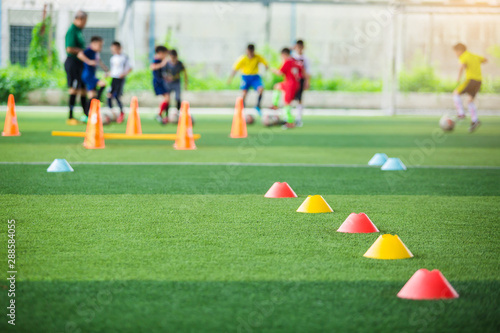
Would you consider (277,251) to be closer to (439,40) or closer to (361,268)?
(361,268)

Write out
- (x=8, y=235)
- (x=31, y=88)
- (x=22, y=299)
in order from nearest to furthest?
(x=22, y=299)
(x=8, y=235)
(x=31, y=88)

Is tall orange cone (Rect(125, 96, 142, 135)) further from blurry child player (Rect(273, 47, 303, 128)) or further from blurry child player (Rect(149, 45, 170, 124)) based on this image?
blurry child player (Rect(273, 47, 303, 128))

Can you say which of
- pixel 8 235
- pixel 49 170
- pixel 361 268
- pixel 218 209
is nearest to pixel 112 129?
pixel 49 170

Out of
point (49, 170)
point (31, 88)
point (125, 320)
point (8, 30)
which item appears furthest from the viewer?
point (8, 30)

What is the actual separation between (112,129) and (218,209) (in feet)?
35.1

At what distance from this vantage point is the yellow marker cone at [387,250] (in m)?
4.62

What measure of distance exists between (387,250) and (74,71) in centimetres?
1252

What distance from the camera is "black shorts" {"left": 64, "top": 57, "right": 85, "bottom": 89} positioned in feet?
52.2

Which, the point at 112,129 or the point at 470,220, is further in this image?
the point at 112,129

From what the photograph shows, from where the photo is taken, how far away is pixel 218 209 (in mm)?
6516

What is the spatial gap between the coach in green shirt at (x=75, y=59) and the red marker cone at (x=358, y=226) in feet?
36.8

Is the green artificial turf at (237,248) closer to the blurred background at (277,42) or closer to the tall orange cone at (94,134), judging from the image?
the tall orange cone at (94,134)

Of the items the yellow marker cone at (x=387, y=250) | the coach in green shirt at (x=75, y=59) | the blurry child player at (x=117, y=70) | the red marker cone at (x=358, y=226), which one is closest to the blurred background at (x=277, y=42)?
the blurry child player at (x=117, y=70)

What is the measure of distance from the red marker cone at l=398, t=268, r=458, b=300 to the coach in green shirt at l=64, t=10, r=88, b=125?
12.9 metres
